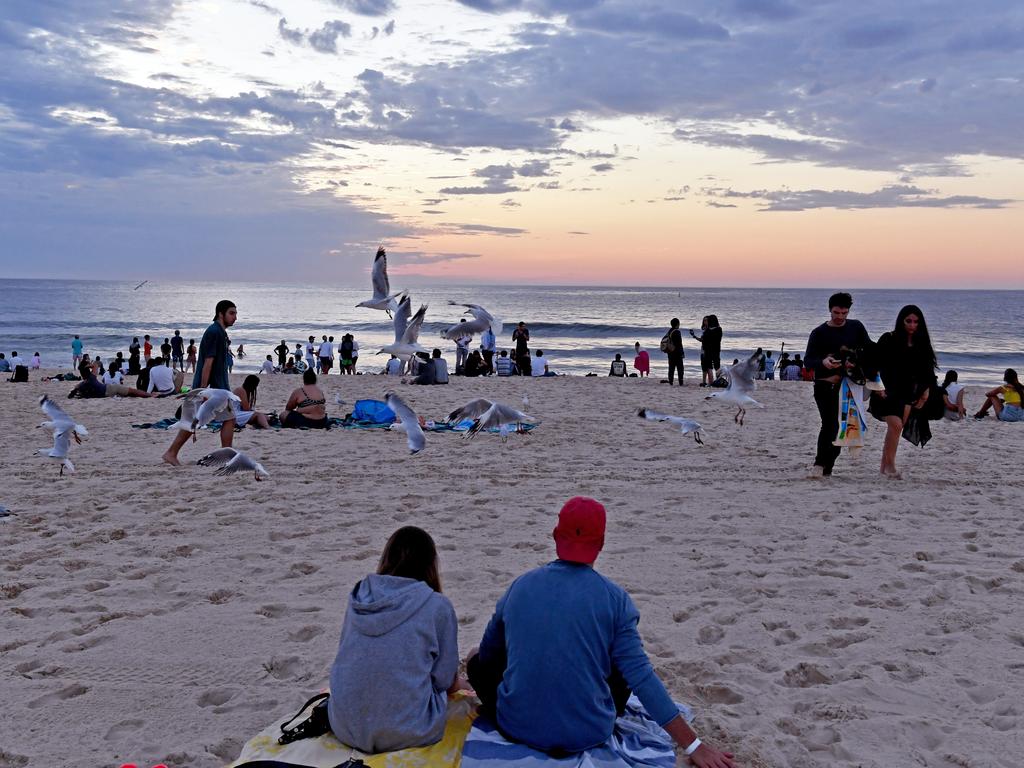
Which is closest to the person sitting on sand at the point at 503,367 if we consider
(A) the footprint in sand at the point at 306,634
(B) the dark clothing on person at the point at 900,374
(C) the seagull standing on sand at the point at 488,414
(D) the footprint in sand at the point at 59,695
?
(C) the seagull standing on sand at the point at 488,414

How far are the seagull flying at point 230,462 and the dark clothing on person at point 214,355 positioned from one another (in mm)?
726

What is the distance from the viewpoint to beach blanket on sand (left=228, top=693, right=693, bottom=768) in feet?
8.64

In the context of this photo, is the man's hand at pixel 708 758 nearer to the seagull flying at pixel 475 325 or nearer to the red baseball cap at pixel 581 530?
the red baseball cap at pixel 581 530

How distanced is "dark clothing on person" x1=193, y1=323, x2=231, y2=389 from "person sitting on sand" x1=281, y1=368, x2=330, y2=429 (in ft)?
9.03

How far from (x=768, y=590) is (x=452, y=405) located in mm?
9321

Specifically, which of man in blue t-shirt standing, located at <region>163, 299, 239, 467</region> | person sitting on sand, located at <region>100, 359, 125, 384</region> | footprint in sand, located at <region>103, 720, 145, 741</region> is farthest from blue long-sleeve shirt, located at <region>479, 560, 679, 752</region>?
person sitting on sand, located at <region>100, 359, 125, 384</region>

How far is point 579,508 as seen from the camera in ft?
8.54

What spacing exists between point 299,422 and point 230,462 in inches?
134

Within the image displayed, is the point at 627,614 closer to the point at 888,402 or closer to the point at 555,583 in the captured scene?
the point at 555,583

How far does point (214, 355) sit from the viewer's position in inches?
309

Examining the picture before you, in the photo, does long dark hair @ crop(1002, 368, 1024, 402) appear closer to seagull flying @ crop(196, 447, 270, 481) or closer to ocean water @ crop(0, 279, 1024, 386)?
seagull flying @ crop(196, 447, 270, 481)

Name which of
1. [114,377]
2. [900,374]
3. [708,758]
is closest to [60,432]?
[708,758]

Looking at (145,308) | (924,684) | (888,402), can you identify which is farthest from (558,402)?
(145,308)

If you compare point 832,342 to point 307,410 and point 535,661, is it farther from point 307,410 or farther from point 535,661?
point 307,410
